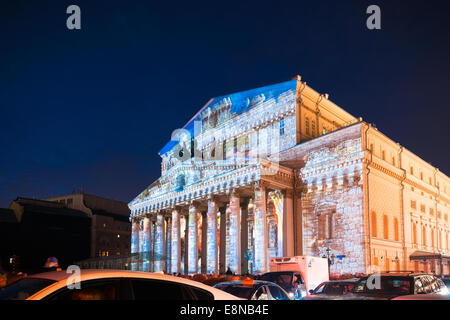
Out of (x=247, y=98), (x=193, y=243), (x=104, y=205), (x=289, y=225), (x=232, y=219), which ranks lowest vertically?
(x=193, y=243)

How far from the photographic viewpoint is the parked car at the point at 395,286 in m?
12.9

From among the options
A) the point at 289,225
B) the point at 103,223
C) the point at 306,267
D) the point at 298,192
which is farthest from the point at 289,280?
the point at 103,223

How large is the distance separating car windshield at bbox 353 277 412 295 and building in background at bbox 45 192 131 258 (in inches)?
2825

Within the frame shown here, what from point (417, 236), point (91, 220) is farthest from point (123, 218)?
point (417, 236)

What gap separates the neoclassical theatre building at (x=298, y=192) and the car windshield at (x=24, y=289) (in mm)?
29295

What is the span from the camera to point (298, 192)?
39.2m

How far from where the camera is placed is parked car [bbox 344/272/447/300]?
1288 centimetres

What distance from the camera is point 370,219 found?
1324 inches

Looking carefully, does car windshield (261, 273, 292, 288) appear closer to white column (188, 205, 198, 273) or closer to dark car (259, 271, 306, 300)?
dark car (259, 271, 306, 300)

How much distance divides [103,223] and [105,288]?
80.2 m

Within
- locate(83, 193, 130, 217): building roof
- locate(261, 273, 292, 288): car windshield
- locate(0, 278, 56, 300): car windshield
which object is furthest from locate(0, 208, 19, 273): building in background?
locate(0, 278, 56, 300): car windshield

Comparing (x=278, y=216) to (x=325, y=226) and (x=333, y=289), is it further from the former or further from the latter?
(x=333, y=289)
